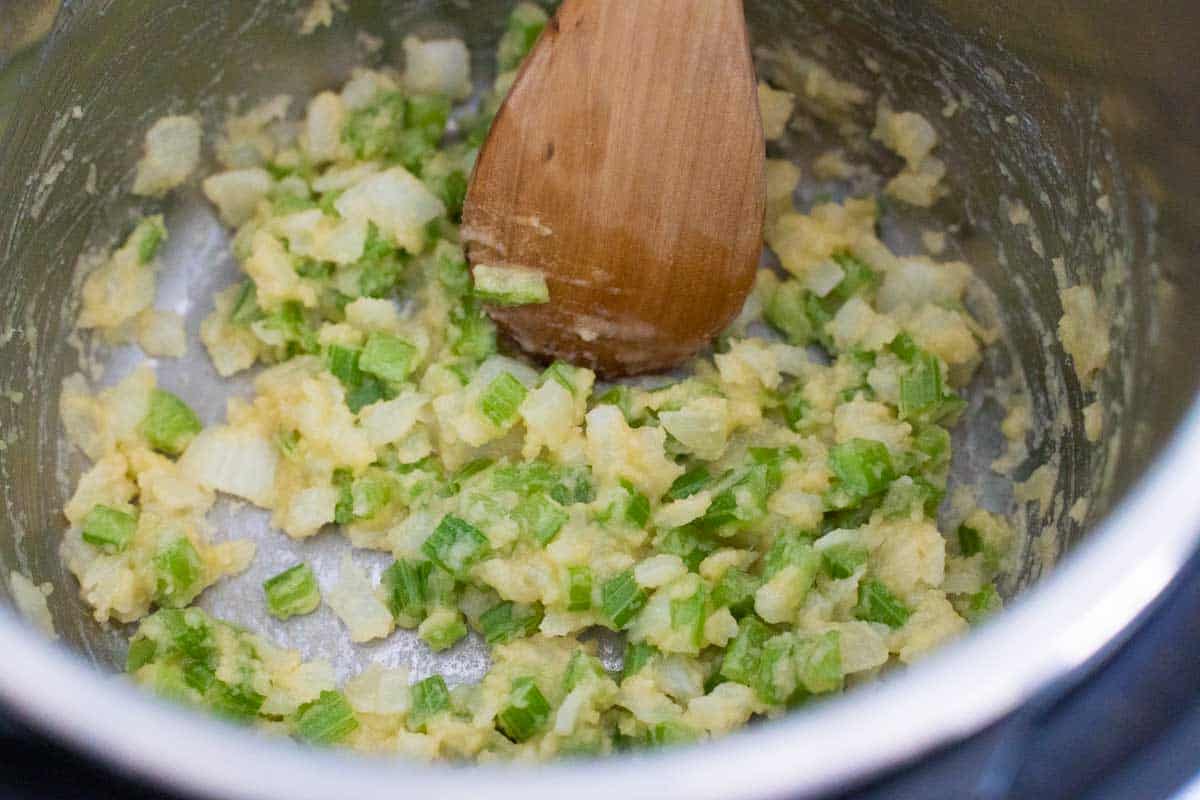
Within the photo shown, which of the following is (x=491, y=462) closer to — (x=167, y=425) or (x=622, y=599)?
(x=622, y=599)

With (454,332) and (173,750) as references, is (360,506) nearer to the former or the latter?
(454,332)

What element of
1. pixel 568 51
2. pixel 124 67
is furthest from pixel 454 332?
pixel 124 67

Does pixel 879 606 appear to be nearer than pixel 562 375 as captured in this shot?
Yes

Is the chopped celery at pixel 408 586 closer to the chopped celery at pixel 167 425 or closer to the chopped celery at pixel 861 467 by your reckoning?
the chopped celery at pixel 167 425

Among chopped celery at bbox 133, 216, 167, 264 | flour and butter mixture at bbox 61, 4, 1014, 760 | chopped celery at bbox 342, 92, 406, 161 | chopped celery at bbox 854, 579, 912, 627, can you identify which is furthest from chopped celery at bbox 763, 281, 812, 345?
chopped celery at bbox 133, 216, 167, 264

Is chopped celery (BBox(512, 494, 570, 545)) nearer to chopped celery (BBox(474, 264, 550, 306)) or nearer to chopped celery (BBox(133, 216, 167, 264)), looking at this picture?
chopped celery (BBox(474, 264, 550, 306))

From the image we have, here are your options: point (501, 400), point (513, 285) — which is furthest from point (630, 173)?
point (501, 400)

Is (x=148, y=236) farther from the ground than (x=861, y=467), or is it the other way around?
(x=861, y=467)
